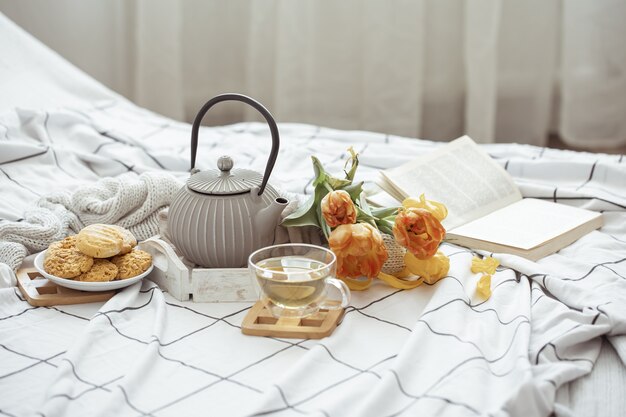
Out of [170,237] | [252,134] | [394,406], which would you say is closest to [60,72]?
[252,134]

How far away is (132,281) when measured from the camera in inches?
37.7

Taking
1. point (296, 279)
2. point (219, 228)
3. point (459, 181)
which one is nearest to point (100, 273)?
point (219, 228)

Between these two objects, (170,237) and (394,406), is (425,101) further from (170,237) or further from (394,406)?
→ (394,406)

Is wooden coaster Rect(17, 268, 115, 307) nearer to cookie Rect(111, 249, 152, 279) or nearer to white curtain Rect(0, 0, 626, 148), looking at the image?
cookie Rect(111, 249, 152, 279)

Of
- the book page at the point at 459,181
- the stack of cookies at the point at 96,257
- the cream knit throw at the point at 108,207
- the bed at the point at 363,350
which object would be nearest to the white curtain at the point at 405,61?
the book page at the point at 459,181

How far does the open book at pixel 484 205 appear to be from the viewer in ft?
3.70

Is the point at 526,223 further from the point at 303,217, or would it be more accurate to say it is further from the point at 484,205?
the point at 303,217

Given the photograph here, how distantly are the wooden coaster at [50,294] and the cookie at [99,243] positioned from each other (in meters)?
0.05

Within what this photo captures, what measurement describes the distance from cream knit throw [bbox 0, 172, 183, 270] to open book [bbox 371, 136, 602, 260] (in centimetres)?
35

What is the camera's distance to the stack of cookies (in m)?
0.94

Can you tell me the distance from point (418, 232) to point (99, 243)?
0.41 meters

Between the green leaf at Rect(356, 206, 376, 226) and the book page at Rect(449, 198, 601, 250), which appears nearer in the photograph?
the green leaf at Rect(356, 206, 376, 226)

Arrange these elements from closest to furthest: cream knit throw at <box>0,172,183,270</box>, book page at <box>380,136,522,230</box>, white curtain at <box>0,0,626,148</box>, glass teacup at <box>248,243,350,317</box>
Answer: glass teacup at <box>248,243,350,317</box> → cream knit throw at <box>0,172,183,270</box> → book page at <box>380,136,522,230</box> → white curtain at <box>0,0,626,148</box>

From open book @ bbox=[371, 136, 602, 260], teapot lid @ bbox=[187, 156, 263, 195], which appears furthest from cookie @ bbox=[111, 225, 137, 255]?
open book @ bbox=[371, 136, 602, 260]
